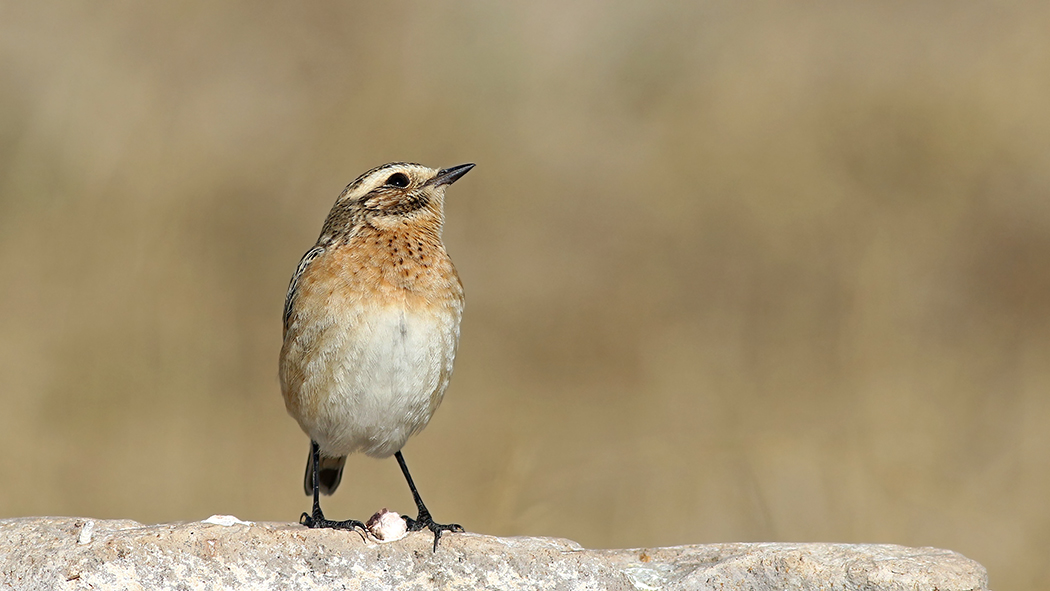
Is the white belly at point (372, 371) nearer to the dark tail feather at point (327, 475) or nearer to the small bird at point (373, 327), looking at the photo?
the small bird at point (373, 327)

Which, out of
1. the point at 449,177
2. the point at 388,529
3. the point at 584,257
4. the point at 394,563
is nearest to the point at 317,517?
the point at 388,529

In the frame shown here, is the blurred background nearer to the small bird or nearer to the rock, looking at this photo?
the small bird

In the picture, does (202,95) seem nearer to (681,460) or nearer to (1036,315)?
(681,460)

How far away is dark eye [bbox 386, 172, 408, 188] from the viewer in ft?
22.8

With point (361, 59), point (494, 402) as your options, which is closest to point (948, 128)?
point (494, 402)

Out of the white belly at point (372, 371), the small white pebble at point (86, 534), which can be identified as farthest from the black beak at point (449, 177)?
the small white pebble at point (86, 534)

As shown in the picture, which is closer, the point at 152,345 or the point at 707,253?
the point at 152,345

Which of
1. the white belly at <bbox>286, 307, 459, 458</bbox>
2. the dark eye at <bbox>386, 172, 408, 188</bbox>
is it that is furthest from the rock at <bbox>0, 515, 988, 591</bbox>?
the dark eye at <bbox>386, 172, 408, 188</bbox>

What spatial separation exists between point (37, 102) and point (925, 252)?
9052mm

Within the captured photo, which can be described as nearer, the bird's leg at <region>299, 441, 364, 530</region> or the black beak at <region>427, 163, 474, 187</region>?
the bird's leg at <region>299, 441, 364, 530</region>

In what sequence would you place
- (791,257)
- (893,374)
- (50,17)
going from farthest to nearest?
(50,17), (791,257), (893,374)

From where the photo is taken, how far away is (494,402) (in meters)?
11.0

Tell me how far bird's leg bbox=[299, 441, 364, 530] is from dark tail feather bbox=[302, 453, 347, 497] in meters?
0.17

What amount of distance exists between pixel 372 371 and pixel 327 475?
4.78ft
